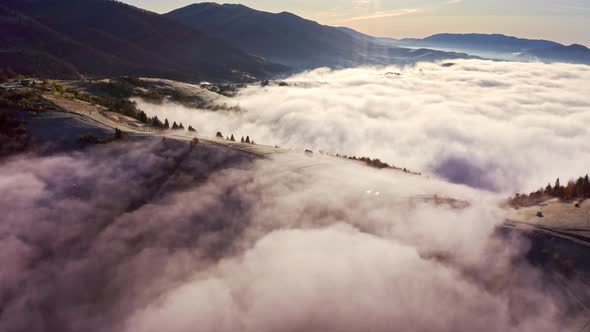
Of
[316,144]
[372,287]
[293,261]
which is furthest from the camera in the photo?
[316,144]

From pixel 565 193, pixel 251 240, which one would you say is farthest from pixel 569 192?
pixel 251 240

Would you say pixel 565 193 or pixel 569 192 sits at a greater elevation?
pixel 569 192

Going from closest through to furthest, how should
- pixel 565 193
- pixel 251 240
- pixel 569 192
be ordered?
pixel 251 240 → pixel 569 192 → pixel 565 193

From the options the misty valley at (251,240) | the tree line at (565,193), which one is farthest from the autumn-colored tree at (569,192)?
the misty valley at (251,240)

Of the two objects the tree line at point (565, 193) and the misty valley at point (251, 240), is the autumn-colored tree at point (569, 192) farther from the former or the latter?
the misty valley at point (251, 240)

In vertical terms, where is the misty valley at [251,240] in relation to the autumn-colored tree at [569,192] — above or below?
below

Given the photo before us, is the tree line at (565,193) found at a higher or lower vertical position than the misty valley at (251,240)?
higher

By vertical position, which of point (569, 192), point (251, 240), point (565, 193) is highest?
point (569, 192)

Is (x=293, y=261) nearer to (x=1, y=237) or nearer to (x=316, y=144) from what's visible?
(x=1, y=237)

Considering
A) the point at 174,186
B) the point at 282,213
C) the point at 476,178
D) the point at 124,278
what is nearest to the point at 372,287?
the point at 282,213

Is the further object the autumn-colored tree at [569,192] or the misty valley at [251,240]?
the autumn-colored tree at [569,192]

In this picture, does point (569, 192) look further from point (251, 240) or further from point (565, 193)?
point (251, 240)
